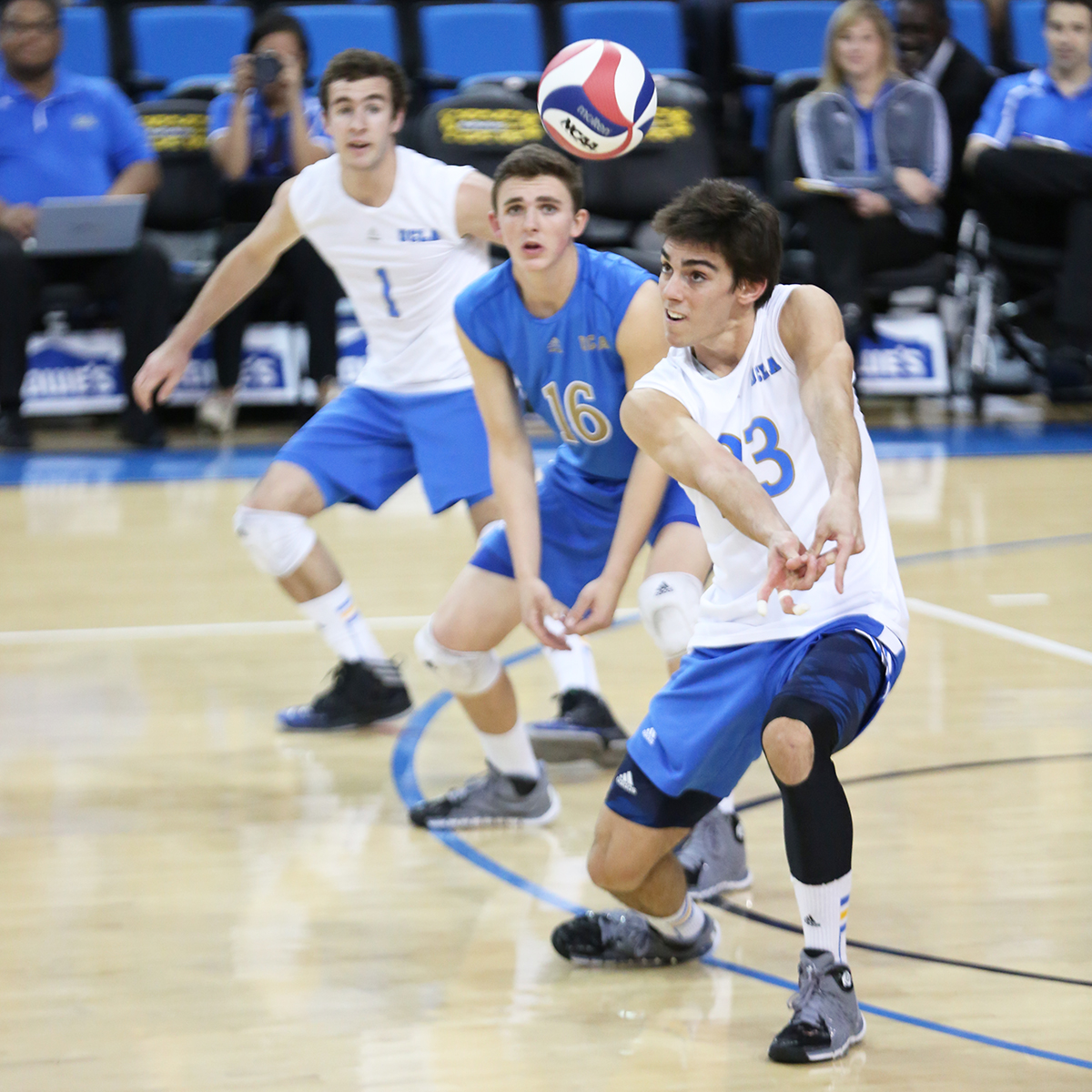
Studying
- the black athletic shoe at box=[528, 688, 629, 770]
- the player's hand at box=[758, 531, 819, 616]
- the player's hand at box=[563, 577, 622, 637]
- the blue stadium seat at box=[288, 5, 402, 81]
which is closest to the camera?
the player's hand at box=[758, 531, 819, 616]

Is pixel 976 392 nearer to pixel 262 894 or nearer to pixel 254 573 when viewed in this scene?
pixel 254 573

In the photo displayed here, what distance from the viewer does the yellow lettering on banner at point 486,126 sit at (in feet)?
31.6

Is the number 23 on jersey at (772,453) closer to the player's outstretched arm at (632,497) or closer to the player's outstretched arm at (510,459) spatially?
the player's outstretched arm at (632,497)

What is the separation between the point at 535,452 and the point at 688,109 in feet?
7.93

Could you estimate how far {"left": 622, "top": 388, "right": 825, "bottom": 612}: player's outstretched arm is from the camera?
8.94 ft

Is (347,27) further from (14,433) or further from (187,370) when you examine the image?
(14,433)

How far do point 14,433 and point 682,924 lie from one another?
6.88 m

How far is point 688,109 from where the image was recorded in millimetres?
9945

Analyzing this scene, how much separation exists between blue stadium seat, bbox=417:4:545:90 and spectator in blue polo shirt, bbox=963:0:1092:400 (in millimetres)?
2905

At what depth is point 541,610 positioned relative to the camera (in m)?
3.69

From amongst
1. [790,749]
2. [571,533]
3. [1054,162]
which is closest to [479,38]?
[1054,162]

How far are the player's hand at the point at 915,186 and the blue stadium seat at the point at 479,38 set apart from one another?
258 cm

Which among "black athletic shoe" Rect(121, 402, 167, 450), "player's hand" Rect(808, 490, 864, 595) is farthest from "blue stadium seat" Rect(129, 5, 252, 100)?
"player's hand" Rect(808, 490, 864, 595)

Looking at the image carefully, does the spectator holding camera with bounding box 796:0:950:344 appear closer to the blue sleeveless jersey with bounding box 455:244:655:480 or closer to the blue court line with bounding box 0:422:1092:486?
the blue court line with bounding box 0:422:1092:486
